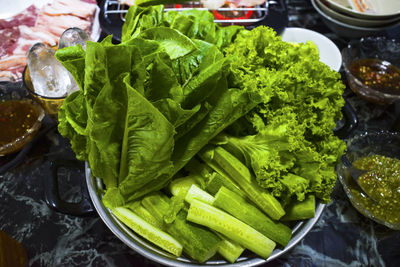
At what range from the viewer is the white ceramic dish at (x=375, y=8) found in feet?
6.86

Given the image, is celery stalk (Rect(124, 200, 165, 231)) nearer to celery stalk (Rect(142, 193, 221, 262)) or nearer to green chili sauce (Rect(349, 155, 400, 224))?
celery stalk (Rect(142, 193, 221, 262))

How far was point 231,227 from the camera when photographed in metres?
0.99

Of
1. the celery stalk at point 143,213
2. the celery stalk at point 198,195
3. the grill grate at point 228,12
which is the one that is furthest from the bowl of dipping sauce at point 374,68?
the celery stalk at point 143,213

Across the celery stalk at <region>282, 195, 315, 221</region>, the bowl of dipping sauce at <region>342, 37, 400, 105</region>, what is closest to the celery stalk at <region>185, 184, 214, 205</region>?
the celery stalk at <region>282, 195, 315, 221</region>

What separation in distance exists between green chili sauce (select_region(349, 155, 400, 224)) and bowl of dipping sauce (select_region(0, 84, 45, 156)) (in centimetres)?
162

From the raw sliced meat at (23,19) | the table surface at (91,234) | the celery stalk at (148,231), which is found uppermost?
the raw sliced meat at (23,19)

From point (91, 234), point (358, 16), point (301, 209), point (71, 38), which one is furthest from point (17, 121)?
point (358, 16)

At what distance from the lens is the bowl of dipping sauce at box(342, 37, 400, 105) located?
71.6 inches

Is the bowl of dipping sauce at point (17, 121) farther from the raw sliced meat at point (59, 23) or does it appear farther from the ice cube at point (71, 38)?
the raw sliced meat at point (59, 23)

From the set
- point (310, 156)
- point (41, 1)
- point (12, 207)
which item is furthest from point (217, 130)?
point (41, 1)

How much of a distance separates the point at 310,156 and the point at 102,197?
2.42 ft

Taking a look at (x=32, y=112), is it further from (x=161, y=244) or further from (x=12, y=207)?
(x=161, y=244)

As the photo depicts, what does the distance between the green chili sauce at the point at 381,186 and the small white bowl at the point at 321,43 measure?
771mm

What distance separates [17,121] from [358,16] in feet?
7.54
